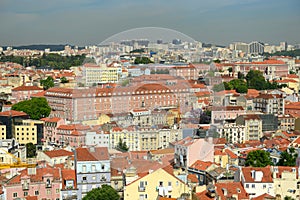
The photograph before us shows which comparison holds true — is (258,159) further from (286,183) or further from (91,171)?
(91,171)

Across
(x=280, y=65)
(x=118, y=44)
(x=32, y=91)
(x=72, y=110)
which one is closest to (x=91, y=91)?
(x=72, y=110)

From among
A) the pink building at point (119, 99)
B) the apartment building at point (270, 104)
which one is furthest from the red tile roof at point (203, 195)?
the apartment building at point (270, 104)

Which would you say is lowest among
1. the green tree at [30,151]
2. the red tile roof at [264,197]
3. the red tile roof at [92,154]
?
the green tree at [30,151]

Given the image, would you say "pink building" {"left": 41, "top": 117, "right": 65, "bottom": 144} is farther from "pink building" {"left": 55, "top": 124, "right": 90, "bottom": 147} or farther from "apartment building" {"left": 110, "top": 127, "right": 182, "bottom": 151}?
"apartment building" {"left": 110, "top": 127, "right": 182, "bottom": 151}

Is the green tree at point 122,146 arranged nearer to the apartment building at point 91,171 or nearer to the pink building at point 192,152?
the pink building at point 192,152

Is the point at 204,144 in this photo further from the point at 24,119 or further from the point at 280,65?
the point at 280,65

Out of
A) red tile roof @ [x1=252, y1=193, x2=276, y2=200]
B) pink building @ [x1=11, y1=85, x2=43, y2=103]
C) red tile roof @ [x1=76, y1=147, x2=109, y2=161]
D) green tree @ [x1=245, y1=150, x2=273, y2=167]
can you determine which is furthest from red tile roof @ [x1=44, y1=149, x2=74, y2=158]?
pink building @ [x1=11, y1=85, x2=43, y2=103]
